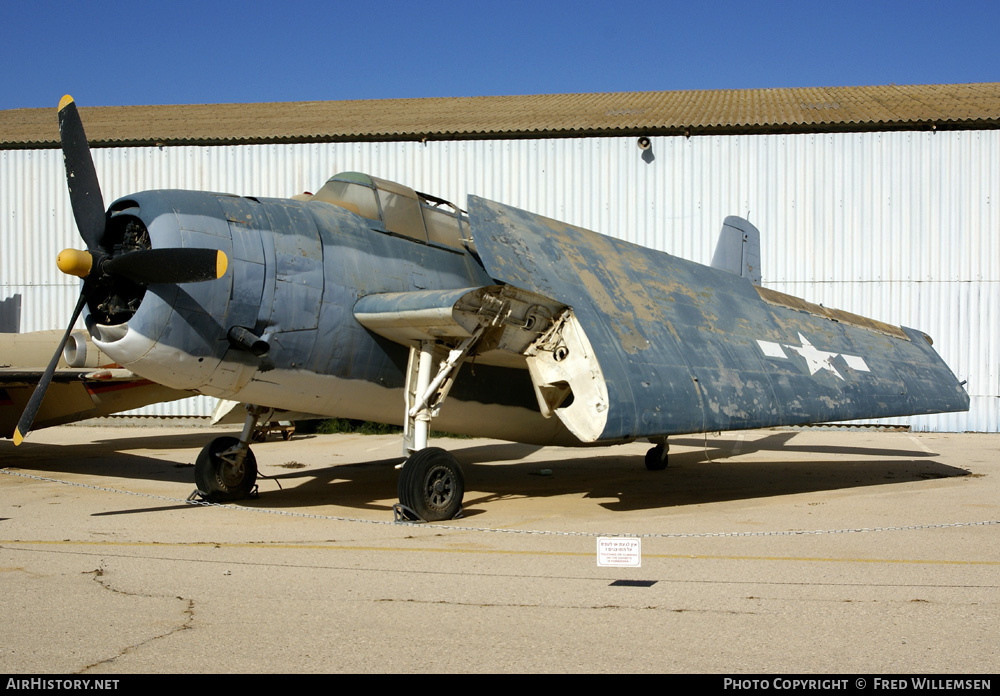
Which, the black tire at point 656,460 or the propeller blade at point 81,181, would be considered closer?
the propeller blade at point 81,181

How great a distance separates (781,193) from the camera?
19734 millimetres

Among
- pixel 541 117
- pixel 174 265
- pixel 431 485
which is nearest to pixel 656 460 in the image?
pixel 431 485

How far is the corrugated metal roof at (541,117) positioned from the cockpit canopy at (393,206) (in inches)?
460

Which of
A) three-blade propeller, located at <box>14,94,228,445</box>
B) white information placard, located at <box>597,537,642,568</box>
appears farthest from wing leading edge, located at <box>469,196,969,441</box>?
three-blade propeller, located at <box>14,94,228,445</box>

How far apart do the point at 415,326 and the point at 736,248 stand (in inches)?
335

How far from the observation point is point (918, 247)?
63.4ft

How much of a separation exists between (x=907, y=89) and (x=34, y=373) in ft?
75.3

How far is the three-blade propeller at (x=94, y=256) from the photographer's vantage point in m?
6.86

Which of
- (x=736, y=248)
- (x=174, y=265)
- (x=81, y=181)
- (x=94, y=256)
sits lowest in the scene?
(x=174, y=265)

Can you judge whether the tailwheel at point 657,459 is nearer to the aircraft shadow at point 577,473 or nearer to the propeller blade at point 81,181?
the aircraft shadow at point 577,473

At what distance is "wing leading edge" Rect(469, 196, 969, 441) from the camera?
331 inches

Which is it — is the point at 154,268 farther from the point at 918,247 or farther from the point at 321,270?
the point at 918,247

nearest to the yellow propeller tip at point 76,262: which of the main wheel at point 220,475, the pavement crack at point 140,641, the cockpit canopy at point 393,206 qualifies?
the cockpit canopy at point 393,206

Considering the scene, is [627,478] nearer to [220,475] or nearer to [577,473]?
[577,473]
